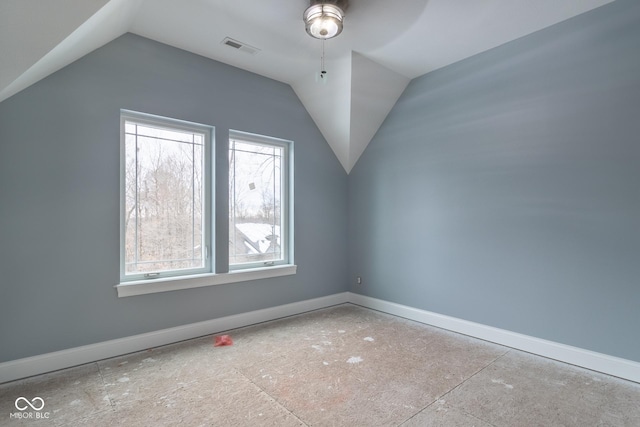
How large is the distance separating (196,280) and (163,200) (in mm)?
846

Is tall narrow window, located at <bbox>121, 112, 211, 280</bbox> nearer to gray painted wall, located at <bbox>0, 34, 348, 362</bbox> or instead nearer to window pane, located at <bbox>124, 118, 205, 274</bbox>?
window pane, located at <bbox>124, 118, 205, 274</bbox>

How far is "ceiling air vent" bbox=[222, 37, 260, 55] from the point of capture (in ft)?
9.65

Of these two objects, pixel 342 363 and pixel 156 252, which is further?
pixel 156 252

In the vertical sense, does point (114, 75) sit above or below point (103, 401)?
above

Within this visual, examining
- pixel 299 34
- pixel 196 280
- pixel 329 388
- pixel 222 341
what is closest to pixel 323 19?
pixel 299 34

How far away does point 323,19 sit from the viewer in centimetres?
242

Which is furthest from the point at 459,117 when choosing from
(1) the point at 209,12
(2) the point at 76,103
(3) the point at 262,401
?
(2) the point at 76,103

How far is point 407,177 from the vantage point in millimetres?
3787

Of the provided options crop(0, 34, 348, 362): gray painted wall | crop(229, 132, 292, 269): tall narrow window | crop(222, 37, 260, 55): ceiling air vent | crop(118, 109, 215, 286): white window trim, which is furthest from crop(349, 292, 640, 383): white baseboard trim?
crop(222, 37, 260, 55): ceiling air vent

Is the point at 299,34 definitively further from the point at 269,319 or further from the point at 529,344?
the point at 529,344

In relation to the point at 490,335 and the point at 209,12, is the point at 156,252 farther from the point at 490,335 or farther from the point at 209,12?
the point at 490,335

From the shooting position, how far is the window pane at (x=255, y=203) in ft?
11.7

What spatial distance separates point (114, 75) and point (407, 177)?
311 cm

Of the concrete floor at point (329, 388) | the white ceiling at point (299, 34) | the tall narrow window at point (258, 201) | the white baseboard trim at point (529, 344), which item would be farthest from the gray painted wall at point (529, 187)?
the tall narrow window at point (258, 201)
